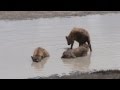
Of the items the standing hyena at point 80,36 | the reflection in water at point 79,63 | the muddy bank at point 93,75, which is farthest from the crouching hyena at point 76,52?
the muddy bank at point 93,75

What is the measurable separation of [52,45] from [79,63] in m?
2.30

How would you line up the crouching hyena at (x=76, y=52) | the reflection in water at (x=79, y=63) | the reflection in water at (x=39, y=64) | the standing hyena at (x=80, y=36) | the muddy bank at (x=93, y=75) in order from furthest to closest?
the standing hyena at (x=80, y=36) < the crouching hyena at (x=76, y=52) < the reflection in water at (x=39, y=64) < the reflection in water at (x=79, y=63) < the muddy bank at (x=93, y=75)

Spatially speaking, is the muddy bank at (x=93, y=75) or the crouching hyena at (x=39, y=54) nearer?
the muddy bank at (x=93, y=75)

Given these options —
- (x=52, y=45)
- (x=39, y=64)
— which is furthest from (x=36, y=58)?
(x=52, y=45)

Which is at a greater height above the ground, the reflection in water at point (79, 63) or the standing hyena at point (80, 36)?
the standing hyena at point (80, 36)

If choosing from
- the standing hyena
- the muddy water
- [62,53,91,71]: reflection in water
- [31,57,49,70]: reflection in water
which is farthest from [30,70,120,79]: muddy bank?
the standing hyena

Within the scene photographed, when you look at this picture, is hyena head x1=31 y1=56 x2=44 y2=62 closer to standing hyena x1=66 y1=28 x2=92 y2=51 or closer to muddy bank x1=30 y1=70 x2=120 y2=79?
standing hyena x1=66 y1=28 x2=92 y2=51

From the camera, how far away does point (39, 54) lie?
9953 mm

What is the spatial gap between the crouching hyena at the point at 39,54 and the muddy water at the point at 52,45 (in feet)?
0.43

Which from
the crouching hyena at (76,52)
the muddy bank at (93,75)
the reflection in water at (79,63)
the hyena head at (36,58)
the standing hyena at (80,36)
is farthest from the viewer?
the standing hyena at (80,36)

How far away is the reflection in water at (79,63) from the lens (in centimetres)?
875

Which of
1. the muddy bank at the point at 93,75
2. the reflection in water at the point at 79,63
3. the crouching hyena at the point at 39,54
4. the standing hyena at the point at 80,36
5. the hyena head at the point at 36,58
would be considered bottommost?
the muddy bank at the point at 93,75

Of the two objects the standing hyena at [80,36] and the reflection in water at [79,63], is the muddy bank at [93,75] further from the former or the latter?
the standing hyena at [80,36]

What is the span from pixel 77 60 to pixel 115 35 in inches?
143
